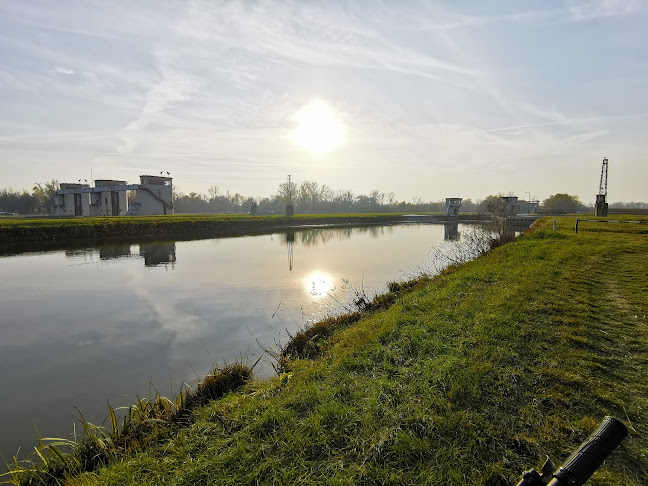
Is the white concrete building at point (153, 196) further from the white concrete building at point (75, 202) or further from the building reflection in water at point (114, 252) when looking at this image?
the building reflection in water at point (114, 252)

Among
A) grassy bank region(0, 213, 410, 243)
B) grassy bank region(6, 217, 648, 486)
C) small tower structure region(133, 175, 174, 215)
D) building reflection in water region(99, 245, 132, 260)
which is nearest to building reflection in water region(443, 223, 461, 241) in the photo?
A: grassy bank region(0, 213, 410, 243)

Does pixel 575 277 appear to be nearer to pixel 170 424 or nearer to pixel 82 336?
pixel 170 424

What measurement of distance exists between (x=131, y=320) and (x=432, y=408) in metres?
7.50

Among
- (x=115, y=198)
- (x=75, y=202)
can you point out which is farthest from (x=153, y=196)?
(x=75, y=202)

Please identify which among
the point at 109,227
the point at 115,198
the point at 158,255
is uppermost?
the point at 115,198

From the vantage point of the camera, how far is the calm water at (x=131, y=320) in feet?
16.8

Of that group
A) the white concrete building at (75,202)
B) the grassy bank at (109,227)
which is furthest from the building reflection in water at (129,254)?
the white concrete building at (75,202)

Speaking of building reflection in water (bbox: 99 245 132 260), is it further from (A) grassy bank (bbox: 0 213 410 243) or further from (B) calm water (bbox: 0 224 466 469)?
(A) grassy bank (bbox: 0 213 410 243)

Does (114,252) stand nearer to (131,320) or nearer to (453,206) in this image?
A: (131,320)

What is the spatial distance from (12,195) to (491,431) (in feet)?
373

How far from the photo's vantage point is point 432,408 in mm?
3453

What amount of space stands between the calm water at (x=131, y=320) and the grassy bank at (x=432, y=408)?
1.81 meters

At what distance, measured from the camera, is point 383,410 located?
11.4ft

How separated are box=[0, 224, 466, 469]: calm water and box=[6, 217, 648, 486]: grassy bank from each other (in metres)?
1.81
